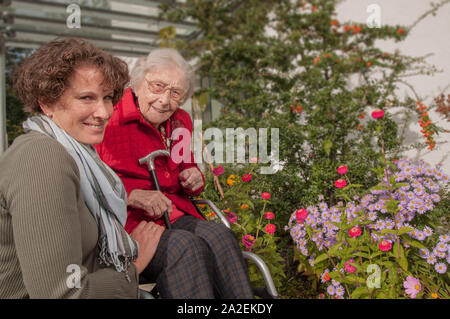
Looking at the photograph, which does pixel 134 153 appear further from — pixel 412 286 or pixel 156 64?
pixel 412 286

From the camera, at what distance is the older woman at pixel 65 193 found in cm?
92

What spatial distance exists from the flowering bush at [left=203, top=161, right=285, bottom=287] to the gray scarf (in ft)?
3.55

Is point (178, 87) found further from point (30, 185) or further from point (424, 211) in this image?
point (424, 211)

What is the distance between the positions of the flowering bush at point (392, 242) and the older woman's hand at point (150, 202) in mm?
989

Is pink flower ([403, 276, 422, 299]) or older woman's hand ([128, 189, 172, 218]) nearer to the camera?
older woman's hand ([128, 189, 172, 218])

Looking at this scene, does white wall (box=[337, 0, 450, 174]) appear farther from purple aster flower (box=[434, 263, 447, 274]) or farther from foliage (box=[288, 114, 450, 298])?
purple aster flower (box=[434, 263, 447, 274])

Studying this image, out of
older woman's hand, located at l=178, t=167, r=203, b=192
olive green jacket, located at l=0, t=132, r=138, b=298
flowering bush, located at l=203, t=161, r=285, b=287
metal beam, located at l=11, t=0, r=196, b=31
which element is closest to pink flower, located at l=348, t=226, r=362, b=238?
flowering bush, located at l=203, t=161, r=285, b=287

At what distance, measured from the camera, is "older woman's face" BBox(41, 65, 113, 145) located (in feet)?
3.93

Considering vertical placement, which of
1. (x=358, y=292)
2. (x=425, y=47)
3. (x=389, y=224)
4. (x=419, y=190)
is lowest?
(x=358, y=292)

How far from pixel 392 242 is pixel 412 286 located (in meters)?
0.24

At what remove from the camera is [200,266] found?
1400 mm

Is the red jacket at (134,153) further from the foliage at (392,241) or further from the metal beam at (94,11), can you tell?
the metal beam at (94,11)

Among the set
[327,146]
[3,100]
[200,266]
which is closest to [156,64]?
[200,266]

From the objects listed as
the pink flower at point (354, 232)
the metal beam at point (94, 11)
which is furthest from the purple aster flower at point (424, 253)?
the metal beam at point (94, 11)
